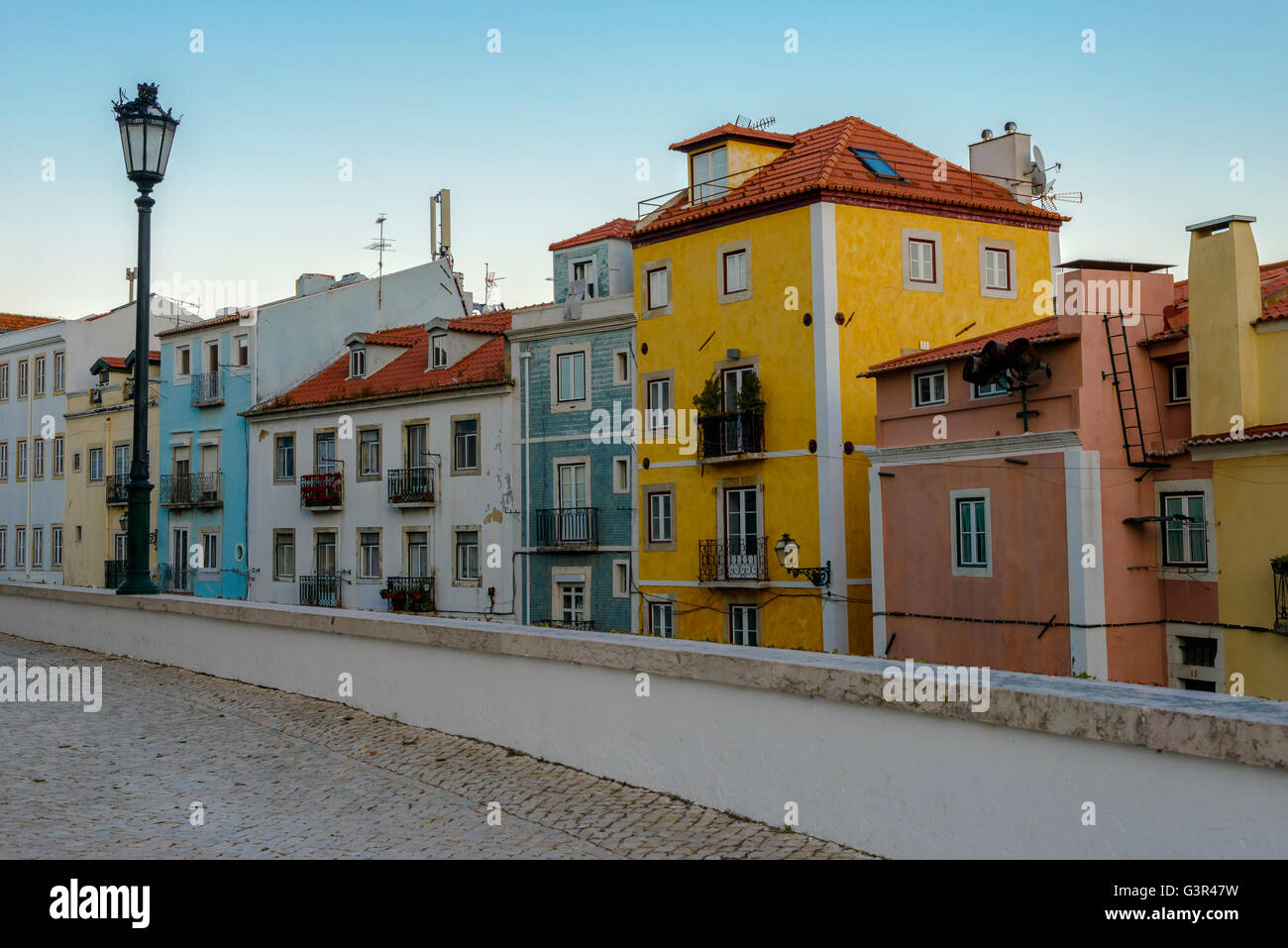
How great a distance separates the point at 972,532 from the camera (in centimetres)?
2744

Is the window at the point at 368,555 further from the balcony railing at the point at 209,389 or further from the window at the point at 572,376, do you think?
the balcony railing at the point at 209,389

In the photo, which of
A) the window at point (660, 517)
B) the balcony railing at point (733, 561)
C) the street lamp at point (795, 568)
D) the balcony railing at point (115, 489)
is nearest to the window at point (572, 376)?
the window at point (660, 517)

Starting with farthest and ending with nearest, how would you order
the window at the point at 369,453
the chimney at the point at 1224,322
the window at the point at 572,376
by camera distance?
1. the window at the point at 369,453
2. the window at the point at 572,376
3. the chimney at the point at 1224,322

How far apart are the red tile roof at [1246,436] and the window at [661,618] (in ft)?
50.1

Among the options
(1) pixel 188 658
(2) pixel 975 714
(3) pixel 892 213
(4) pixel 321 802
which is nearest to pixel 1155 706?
(2) pixel 975 714

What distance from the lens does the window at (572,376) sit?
38562 mm

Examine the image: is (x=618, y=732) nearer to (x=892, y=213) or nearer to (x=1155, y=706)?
(x=1155, y=706)

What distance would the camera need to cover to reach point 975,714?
6.06 metres

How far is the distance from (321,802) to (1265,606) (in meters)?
19.7

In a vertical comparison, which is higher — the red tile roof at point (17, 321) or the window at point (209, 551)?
the red tile roof at point (17, 321)

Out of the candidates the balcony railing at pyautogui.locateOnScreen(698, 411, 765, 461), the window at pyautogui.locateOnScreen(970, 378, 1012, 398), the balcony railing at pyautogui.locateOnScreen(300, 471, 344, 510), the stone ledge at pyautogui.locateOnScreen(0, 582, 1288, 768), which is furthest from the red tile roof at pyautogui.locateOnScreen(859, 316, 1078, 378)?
the balcony railing at pyautogui.locateOnScreen(300, 471, 344, 510)

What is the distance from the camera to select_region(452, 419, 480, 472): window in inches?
1604

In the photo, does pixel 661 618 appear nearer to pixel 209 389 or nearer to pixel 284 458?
pixel 284 458

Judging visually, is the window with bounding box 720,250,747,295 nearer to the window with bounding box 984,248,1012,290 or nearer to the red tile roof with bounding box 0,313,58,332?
the window with bounding box 984,248,1012,290
